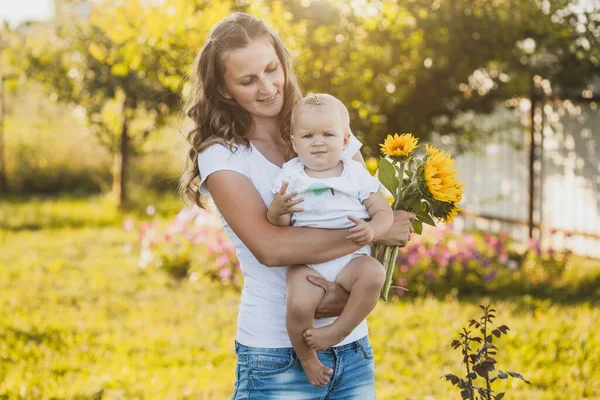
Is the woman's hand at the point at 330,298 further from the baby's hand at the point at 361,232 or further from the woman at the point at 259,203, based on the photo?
the baby's hand at the point at 361,232

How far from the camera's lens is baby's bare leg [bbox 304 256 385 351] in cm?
196

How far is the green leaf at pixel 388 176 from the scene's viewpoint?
7.17ft

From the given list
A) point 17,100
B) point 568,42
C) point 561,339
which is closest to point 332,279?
point 561,339

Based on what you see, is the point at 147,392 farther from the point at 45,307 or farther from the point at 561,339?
the point at 561,339

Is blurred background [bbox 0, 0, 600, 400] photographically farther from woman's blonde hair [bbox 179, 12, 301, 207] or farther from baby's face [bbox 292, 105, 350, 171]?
baby's face [bbox 292, 105, 350, 171]

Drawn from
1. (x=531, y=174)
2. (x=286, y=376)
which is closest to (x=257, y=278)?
(x=286, y=376)

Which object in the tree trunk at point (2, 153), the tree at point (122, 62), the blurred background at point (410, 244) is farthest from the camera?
the tree trunk at point (2, 153)

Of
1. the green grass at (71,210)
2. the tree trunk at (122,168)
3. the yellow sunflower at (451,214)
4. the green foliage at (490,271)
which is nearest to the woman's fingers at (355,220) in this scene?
the yellow sunflower at (451,214)

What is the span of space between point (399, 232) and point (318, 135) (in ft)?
1.22

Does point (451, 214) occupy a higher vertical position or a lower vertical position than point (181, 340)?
higher

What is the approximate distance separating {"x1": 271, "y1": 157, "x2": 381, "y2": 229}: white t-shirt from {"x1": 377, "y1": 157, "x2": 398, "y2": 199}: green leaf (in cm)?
14

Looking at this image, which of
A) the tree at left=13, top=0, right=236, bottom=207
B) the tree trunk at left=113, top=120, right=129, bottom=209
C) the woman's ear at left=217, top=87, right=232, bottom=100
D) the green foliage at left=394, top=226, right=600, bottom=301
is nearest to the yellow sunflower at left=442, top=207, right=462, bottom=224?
the woman's ear at left=217, top=87, right=232, bottom=100

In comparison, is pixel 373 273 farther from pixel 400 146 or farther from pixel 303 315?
pixel 400 146

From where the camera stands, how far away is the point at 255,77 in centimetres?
209
